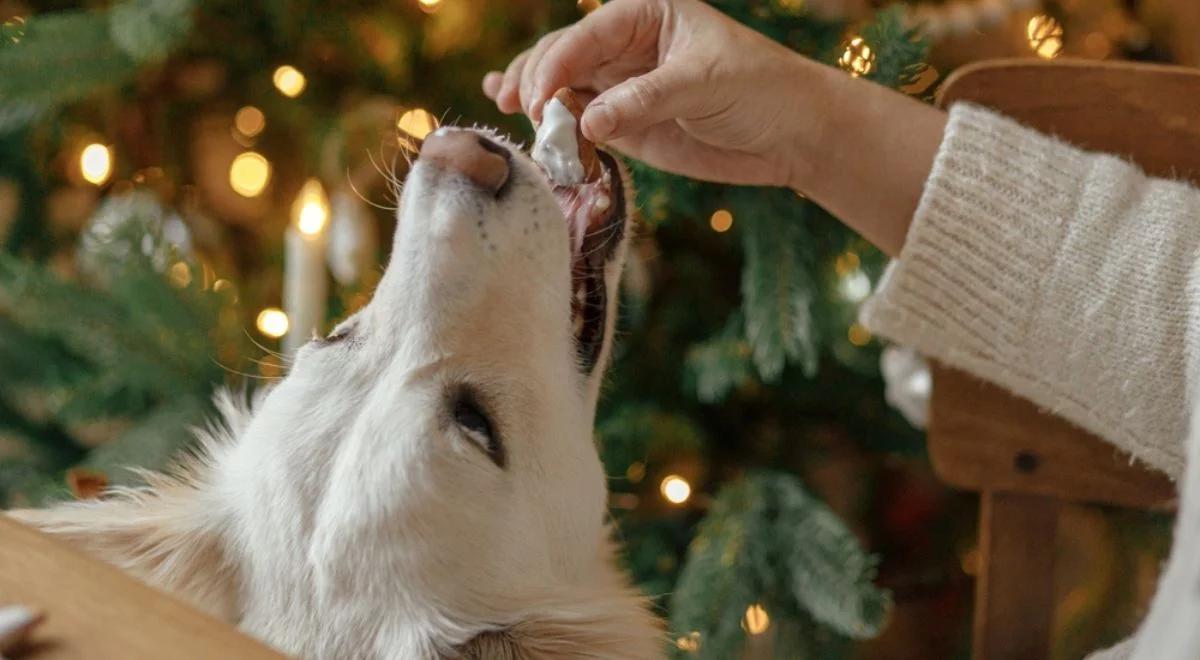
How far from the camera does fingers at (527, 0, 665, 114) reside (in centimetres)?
93

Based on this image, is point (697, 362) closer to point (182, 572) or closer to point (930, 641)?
point (182, 572)

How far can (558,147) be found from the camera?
0.89 meters

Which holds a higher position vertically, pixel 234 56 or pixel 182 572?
pixel 234 56

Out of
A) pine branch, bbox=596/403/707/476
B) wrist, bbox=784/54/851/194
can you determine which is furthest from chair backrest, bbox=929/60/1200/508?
pine branch, bbox=596/403/707/476

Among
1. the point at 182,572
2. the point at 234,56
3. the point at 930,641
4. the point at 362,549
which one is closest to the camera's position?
the point at 362,549

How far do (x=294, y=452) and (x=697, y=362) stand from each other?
20.9 inches

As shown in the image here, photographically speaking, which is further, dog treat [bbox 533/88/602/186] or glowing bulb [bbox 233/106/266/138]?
glowing bulb [bbox 233/106/266/138]

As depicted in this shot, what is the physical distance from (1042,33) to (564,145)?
839 millimetres

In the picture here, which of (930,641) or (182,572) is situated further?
(930,641)

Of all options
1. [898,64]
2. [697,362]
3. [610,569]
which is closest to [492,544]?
[610,569]

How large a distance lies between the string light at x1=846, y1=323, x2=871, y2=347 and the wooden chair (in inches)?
13.9

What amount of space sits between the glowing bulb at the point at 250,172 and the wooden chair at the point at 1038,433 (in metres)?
1.00

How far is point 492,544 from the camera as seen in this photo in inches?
31.8

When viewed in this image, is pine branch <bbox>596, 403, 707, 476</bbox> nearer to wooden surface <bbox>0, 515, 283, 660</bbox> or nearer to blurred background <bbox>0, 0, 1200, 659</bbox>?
blurred background <bbox>0, 0, 1200, 659</bbox>
